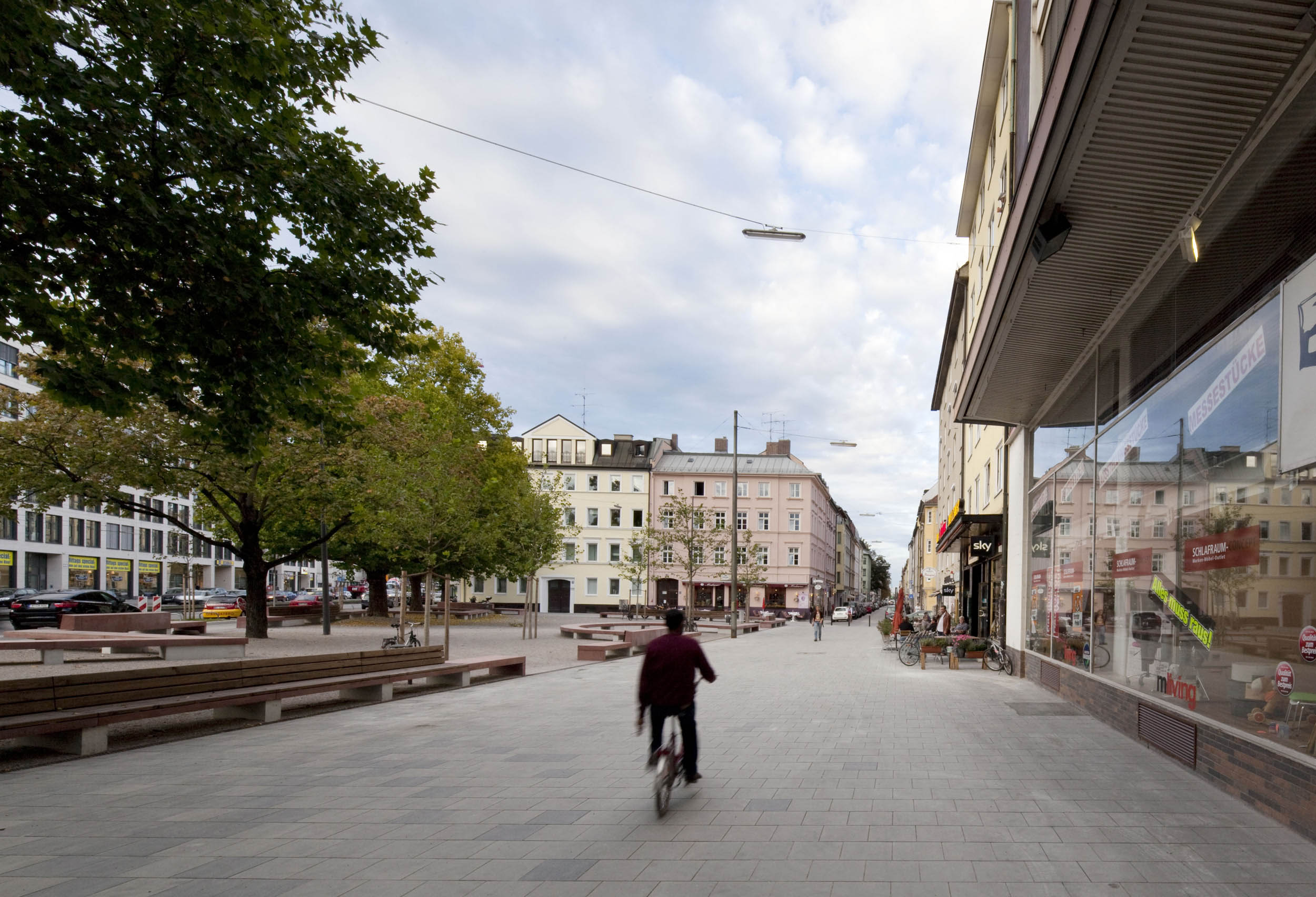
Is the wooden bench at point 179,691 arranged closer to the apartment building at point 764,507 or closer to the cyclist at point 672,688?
the cyclist at point 672,688

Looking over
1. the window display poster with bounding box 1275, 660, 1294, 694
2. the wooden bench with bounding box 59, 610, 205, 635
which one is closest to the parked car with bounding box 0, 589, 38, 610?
the wooden bench with bounding box 59, 610, 205, 635

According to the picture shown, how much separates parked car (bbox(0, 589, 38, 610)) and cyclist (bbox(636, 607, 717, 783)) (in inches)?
1557

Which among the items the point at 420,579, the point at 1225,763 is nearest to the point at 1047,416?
the point at 1225,763

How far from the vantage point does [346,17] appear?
410 inches

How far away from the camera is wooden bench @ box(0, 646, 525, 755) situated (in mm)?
8906

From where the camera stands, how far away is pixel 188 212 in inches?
336

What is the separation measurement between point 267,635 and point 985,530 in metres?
22.5

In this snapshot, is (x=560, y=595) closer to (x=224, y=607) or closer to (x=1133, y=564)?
(x=224, y=607)

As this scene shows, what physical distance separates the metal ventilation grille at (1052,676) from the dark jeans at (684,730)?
9.49m

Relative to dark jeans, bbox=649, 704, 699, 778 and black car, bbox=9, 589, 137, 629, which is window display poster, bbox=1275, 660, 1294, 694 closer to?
dark jeans, bbox=649, 704, 699, 778

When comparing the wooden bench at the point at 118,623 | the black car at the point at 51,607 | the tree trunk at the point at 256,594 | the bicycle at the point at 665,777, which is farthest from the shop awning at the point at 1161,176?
the black car at the point at 51,607

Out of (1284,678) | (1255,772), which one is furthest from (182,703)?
(1284,678)

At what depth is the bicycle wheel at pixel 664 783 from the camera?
22.5 ft

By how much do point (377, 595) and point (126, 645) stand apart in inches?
1030
